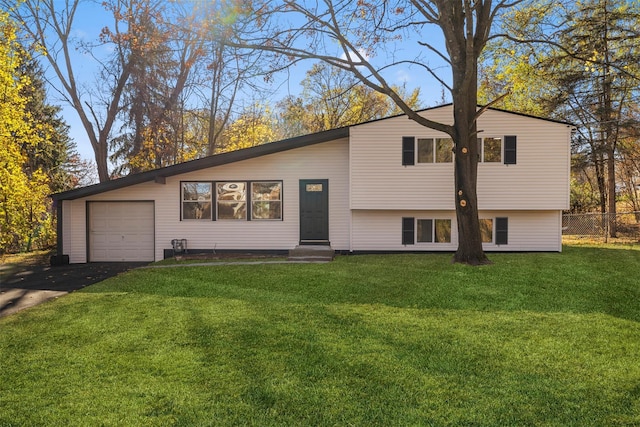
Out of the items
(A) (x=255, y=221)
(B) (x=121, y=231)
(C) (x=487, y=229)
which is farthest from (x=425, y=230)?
(B) (x=121, y=231)

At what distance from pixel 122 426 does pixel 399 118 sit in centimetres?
1131

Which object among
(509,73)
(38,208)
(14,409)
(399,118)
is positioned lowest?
(14,409)

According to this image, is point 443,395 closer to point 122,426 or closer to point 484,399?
point 484,399

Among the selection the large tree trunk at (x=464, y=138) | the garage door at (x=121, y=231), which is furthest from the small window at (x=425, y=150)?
the garage door at (x=121, y=231)

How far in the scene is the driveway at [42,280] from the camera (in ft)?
24.1

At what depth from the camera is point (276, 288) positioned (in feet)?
24.9

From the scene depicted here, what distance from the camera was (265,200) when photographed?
13.1 m

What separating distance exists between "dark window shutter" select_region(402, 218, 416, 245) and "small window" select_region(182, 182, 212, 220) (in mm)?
6588

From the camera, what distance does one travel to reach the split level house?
1234cm

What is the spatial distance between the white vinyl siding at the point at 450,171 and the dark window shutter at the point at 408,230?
2.36 feet

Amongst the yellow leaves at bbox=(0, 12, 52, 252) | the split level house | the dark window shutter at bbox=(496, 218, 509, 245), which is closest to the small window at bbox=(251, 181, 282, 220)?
the split level house

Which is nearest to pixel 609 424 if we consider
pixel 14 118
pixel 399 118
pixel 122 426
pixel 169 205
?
pixel 122 426

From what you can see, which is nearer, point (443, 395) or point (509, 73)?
point (443, 395)

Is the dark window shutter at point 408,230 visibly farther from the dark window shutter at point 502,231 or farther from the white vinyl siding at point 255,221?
the dark window shutter at point 502,231
